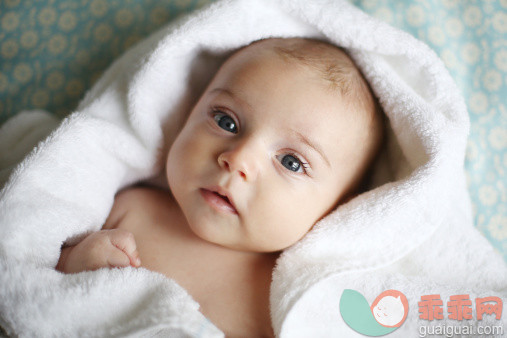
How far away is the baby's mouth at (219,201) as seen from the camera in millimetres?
1078

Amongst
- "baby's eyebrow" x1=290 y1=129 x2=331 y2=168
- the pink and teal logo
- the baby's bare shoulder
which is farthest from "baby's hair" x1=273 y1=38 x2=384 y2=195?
the baby's bare shoulder

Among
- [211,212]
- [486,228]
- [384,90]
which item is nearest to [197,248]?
[211,212]

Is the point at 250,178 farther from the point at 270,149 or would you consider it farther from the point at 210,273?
the point at 210,273

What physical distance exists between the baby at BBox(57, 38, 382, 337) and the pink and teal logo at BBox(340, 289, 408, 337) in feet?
0.70

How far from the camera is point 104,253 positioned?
1.04 metres

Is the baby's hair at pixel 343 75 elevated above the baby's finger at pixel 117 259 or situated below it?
above

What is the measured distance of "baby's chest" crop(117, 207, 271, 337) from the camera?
1.13 metres

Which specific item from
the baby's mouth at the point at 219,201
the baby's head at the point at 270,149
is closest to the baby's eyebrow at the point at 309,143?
the baby's head at the point at 270,149

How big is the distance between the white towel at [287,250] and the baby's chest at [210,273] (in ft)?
0.27

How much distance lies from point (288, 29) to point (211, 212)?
613 millimetres

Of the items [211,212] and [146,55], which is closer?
[211,212]

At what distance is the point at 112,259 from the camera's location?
1.04 metres

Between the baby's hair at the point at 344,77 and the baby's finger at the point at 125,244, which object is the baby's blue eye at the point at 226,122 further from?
the baby's finger at the point at 125,244

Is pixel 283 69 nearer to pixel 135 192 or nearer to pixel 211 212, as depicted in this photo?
pixel 211 212
